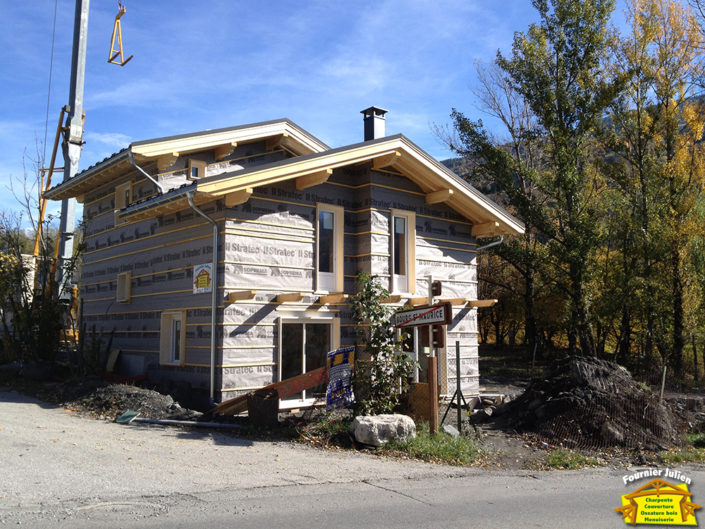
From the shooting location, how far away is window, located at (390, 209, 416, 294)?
15023mm

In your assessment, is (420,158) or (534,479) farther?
(420,158)

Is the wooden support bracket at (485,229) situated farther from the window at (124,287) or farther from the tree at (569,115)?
the window at (124,287)

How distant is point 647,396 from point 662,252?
12997 millimetres

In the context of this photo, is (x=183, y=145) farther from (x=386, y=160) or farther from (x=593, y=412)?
(x=593, y=412)

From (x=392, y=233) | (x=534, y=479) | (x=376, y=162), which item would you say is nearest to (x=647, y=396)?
(x=534, y=479)

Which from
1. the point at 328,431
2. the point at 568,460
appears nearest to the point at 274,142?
the point at 328,431

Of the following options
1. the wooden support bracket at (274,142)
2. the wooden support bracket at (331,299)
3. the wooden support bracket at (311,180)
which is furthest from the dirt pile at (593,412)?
the wooden support bracket at (274,142)

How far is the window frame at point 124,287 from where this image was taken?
15219 mm

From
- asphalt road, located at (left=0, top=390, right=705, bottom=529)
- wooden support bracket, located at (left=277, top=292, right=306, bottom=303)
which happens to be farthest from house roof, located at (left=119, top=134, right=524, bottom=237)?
asphalt road, located at (left=0, top=390, right=705, bottom=529)

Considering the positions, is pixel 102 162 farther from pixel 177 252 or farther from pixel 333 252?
pixel 333 252

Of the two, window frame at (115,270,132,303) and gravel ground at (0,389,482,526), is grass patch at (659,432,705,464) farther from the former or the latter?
window frame at (115,270,132,303)

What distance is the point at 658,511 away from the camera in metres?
7.00

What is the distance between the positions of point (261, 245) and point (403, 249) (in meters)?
4.10

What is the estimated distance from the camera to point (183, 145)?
45.2 feet
